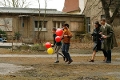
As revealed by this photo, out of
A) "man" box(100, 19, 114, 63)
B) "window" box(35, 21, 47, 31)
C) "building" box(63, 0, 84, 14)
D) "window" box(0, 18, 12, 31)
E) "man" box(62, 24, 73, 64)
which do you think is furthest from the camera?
"building" box(63, 0, 84, 14)

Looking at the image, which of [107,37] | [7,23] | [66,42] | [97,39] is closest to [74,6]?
[7,23]

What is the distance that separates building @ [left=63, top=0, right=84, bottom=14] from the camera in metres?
48.2

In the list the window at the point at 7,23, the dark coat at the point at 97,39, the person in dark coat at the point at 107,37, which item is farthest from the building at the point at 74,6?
the person in dark coat at the point at 107,37

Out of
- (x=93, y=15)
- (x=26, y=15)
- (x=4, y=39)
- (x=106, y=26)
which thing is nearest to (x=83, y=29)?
(x=93, y=15)

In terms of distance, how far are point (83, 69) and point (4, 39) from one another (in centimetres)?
2481

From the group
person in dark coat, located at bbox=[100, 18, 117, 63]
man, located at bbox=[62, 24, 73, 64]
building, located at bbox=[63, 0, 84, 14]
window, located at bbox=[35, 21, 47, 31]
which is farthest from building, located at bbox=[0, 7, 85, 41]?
man, located at bbox=[62, 24, 73, 64]

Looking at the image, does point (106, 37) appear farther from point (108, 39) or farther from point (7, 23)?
point (7, 23)

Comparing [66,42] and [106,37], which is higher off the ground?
[106,37]

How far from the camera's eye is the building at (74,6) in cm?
4822

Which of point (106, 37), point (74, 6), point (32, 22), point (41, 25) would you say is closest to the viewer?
point (106, 37)

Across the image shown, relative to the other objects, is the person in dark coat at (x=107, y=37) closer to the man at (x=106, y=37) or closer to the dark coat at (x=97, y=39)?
the man at (x=106, y=37)

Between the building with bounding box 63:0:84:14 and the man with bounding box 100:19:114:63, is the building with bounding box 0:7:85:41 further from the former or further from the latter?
the man with bounding box 100:19:114:63

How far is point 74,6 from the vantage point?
51.5 metres

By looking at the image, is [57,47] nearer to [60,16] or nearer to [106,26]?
[106,26]
